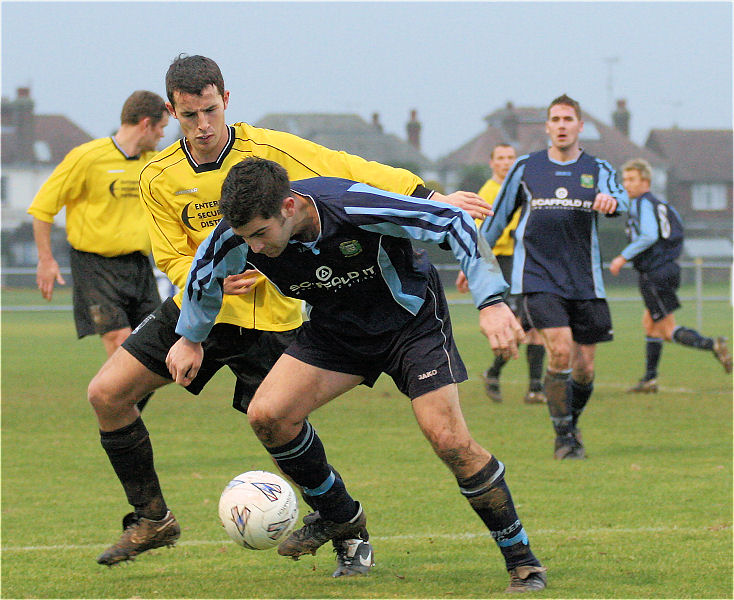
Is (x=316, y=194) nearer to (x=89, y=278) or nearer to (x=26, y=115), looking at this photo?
(x=89, y=278)

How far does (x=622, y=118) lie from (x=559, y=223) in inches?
2935

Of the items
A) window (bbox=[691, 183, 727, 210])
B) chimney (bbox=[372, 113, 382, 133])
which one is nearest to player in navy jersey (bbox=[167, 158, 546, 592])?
window (bbox=[691, 183, 727, 210])

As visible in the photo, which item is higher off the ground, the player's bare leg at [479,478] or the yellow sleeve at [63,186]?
the yellow sleeve at [63,186]

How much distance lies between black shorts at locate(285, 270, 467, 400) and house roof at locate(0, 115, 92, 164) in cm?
7157

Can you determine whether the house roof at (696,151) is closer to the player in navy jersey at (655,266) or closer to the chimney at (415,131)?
the chimney at (415,131)

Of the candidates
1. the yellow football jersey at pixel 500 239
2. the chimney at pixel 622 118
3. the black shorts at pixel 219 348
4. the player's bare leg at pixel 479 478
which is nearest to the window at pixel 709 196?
the chimney at pixel 622 118

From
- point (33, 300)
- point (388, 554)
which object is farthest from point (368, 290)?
point (33, 300)

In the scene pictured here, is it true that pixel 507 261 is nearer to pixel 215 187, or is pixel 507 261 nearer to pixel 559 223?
pixel 559 223

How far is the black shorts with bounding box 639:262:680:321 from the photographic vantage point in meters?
13.1

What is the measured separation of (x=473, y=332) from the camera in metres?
24.7

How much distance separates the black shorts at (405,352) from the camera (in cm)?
483

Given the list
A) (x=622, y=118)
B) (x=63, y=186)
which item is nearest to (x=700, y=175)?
(x=622, y=118)

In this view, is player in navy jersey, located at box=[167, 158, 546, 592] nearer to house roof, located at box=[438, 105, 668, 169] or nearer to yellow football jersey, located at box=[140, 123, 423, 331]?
yellow football jersey, located at box=[140, 123, 423, 331]

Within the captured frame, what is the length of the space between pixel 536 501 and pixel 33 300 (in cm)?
2713
